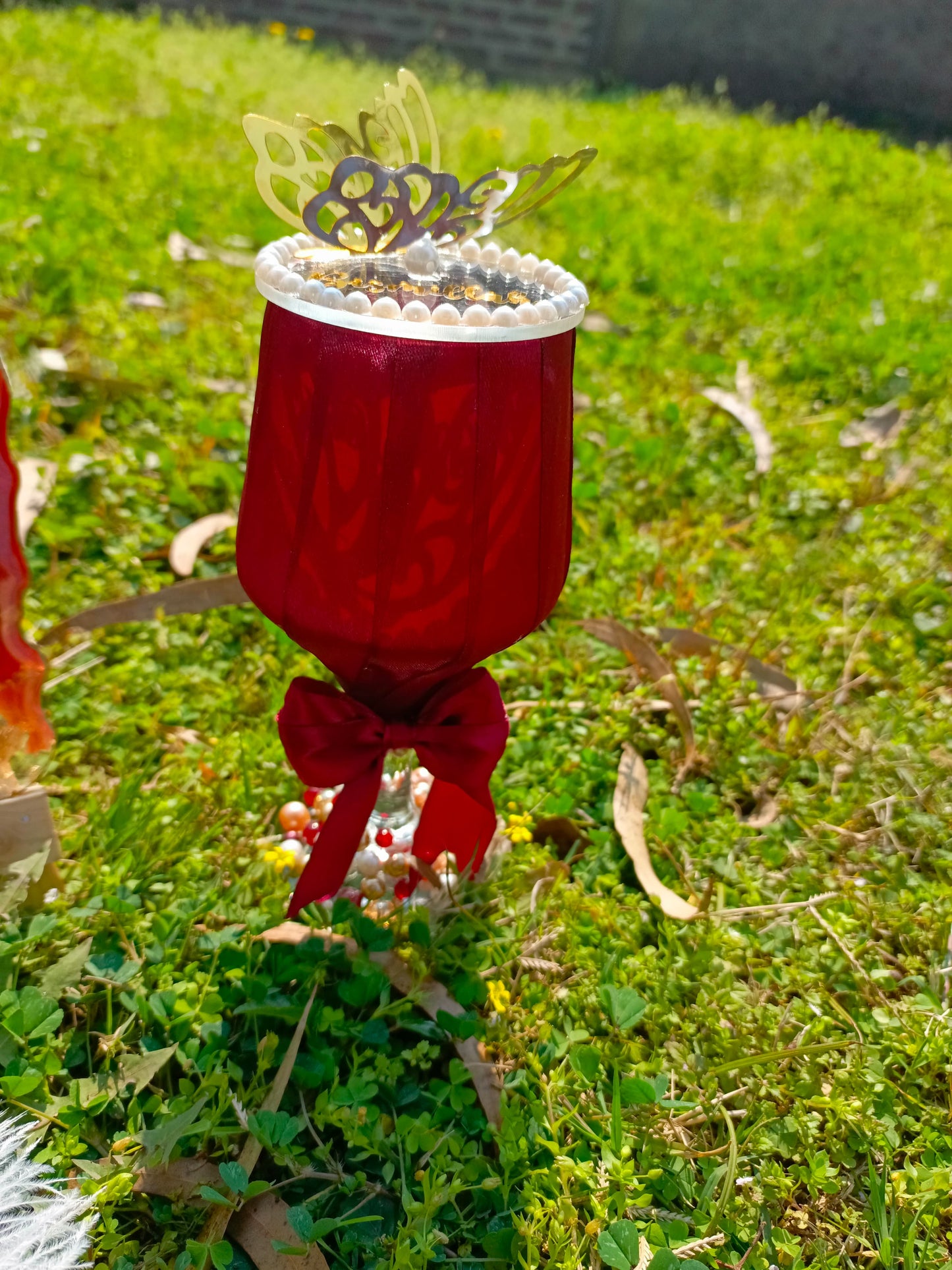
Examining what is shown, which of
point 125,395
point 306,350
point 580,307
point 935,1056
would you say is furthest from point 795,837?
point 125,395

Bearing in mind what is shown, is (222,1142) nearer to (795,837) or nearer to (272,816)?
(272,816)

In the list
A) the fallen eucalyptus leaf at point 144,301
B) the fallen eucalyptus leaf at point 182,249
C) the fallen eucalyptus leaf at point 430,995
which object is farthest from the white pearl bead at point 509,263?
the fallen eucalyptus leaf at point 182,249

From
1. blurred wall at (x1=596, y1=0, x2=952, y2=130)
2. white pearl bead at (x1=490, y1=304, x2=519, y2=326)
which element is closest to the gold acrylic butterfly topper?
white pearl bead at (x1=490, y1=304, x2=519, y2=326)

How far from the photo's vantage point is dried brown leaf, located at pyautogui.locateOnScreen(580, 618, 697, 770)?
2.07 meters

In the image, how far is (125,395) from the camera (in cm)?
289

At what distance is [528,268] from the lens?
1.53 meters

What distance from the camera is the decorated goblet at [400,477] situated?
1.28 meters

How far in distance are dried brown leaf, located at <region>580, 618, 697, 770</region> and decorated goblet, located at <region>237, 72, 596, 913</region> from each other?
610 millimetres

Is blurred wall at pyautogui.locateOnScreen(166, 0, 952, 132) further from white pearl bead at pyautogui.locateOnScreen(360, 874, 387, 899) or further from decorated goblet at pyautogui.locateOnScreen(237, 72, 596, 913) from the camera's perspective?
white pearl bead at pyautogui.locateOnScreen(360, 874, 387, 899)

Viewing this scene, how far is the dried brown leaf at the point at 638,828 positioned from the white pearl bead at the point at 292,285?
41.2 inches

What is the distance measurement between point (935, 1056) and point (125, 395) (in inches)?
96.0

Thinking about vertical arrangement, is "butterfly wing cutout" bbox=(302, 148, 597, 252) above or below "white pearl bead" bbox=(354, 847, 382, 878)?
above

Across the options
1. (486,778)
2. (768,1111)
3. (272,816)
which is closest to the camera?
(768,1111)

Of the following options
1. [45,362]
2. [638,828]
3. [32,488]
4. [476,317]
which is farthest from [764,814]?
[45,362]
